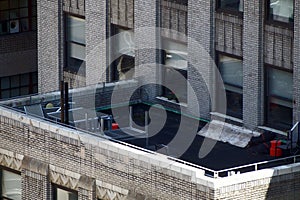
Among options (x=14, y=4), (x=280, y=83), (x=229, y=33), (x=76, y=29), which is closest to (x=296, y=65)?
(x=280, y=83)

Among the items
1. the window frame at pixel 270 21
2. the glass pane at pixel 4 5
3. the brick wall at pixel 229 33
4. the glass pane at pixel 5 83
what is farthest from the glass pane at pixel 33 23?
the window frame at pixel 270 21

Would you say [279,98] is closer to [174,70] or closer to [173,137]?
[173,137]

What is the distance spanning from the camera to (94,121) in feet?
134

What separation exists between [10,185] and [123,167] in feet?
18.9

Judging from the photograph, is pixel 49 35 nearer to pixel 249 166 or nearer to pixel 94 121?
pixel 94 121

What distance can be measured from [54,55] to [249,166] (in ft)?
A: 45.9

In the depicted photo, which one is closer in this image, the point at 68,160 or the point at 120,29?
the point at 68,160

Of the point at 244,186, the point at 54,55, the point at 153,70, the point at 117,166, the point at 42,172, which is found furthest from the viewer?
the point at 54,55

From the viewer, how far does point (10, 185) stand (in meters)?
42.3

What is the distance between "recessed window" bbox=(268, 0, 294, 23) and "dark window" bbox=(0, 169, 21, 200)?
903 centimetres

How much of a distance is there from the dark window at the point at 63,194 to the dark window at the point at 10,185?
5.95 ft

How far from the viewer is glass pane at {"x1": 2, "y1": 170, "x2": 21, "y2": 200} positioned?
42.1 meters

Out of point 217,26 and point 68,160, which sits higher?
point 217,26

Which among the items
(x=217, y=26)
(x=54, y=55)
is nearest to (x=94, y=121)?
(x=217, y=26)
